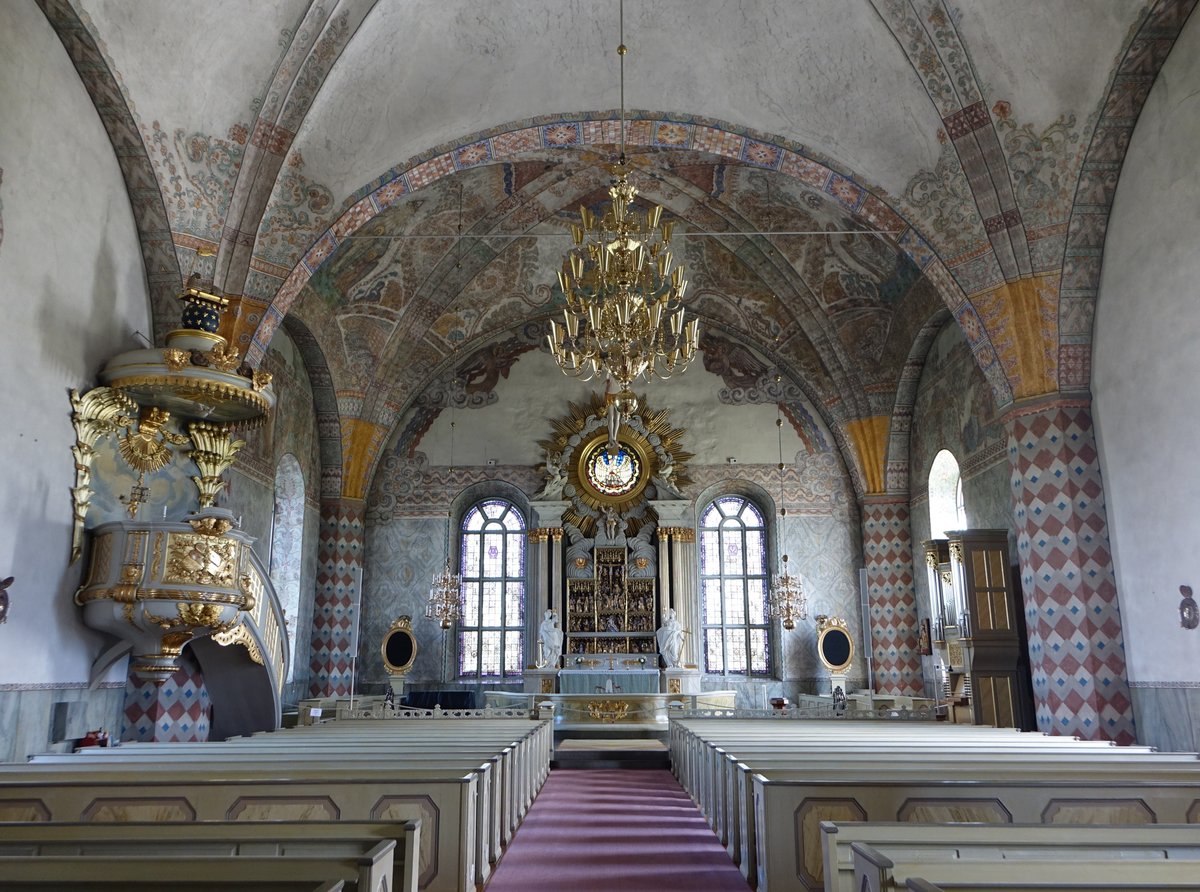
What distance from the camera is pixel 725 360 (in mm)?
19703

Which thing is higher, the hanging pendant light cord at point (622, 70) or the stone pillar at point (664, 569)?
the hanging pendant light cord at point (622, 70)

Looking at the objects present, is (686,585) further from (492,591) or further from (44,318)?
(44,318)

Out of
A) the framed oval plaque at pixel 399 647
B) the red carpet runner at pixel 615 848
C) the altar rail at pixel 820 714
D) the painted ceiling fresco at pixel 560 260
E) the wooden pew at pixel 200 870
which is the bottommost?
the red carpet runner at pixel 615 848

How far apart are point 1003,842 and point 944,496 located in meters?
14.3

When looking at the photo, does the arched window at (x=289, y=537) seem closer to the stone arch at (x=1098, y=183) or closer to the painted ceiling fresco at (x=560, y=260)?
the painted ceiling fresco at (x=560, y=260)

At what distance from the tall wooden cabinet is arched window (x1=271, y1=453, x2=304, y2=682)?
10863mm

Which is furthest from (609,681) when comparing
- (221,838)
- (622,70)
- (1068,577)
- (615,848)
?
(221,838)

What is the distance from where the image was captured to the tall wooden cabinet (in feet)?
42.1

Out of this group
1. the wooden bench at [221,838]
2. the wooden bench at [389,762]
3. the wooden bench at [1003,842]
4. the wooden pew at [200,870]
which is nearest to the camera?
the wooden pew at [200,870]

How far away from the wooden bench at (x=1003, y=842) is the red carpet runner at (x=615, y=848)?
198cm

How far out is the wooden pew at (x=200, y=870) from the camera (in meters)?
2.81

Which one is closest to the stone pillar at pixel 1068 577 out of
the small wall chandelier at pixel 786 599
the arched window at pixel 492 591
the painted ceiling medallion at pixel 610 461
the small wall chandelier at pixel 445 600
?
the small wall chandelier at pixel 786 599

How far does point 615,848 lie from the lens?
276 inches

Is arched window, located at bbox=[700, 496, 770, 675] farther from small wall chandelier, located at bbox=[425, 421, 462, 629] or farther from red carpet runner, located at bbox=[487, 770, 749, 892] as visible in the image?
red carpet runner, located at bbox=[487, 770, 749, 892]
